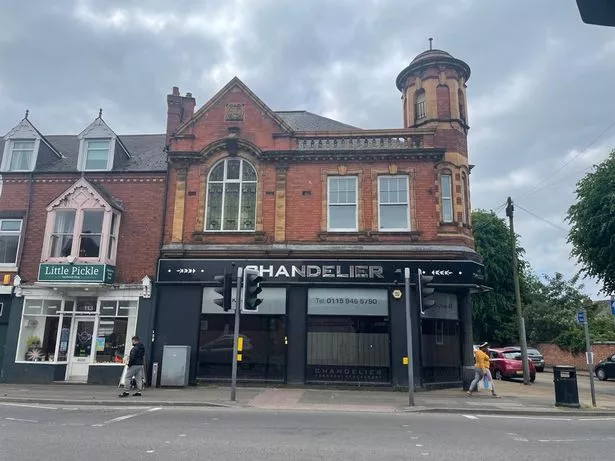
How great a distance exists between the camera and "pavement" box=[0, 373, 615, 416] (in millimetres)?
12211

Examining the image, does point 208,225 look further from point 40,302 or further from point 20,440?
point 20,440

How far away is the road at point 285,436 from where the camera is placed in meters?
7.04

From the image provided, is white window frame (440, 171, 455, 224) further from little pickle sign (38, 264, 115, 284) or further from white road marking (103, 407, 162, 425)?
little pickle sign (38, 264, 115, 284)

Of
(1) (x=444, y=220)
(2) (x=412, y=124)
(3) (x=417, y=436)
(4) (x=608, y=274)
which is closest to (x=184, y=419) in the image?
(3) (x=417, y=436)

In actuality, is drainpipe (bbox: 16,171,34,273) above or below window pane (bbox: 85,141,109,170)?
below

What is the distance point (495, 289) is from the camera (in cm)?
3678

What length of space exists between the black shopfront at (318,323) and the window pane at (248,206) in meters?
1.50

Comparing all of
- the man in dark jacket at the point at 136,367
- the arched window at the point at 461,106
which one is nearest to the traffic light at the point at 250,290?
the man in dark jacket at the point at 136,367

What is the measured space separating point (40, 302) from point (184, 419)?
10.7 m

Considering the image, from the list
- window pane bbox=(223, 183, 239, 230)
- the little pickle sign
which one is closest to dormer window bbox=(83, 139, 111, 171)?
the little pickle sign

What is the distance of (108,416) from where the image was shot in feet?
34.5

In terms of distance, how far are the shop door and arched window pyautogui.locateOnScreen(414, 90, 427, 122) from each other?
47.9 feet

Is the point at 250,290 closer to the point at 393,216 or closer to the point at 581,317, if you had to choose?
the point at 393,216

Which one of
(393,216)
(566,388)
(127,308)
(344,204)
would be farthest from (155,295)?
(566,388)
